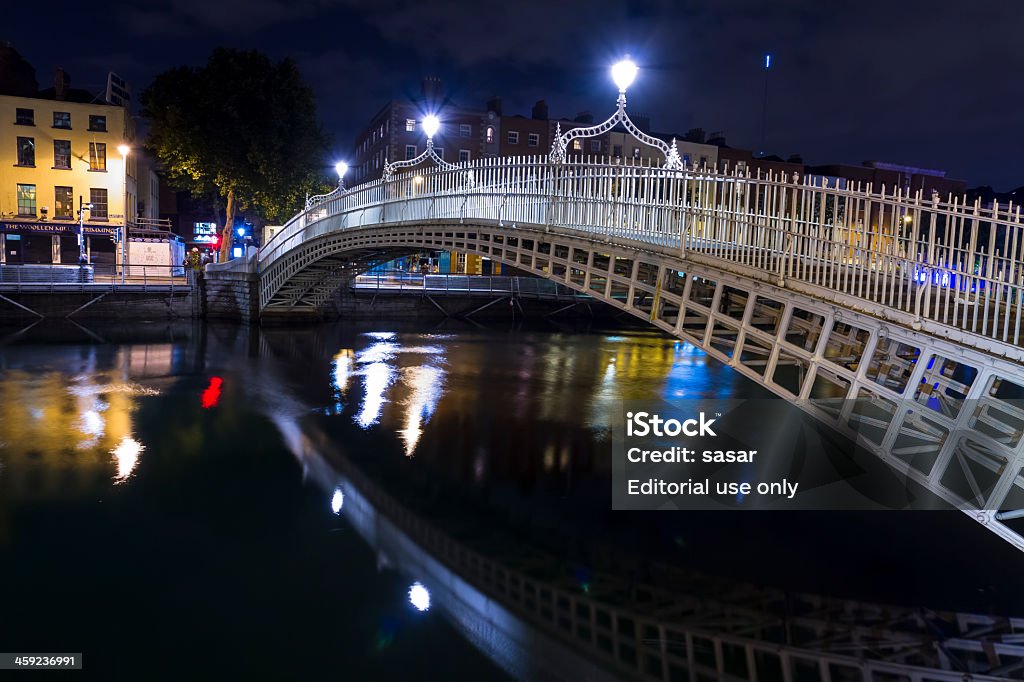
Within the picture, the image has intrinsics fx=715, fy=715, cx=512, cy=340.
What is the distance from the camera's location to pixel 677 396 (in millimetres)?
18016

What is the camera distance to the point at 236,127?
39.2 metres

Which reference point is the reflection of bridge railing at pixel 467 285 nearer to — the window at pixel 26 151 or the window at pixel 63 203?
the window at pixel 63 203

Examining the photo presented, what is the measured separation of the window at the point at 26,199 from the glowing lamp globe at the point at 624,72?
42.7m

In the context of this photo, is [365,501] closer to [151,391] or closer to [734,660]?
[734,660]

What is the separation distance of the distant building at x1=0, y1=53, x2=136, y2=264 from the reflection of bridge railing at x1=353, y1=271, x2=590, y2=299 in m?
18.8

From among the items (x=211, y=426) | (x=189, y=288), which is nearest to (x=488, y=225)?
(x=211, y=426)

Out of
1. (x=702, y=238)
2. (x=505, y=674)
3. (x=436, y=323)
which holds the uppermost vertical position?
(x=702, y=238)

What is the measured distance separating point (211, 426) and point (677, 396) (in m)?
10.8

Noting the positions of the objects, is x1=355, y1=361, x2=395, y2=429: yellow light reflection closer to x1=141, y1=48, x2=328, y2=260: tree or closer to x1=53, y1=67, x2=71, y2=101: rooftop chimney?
x1=141, y1=48, x2=328, y2=260: tree

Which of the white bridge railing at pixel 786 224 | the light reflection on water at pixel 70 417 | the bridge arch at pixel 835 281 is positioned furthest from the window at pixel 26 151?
the bridge arch at pixel 835 281

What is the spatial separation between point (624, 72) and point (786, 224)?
5.46 m

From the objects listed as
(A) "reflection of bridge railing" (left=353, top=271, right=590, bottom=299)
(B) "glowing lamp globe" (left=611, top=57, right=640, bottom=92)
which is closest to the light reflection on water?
(B) "glowing lamp globe" (left=611, top=57, right=640, bottom=92)

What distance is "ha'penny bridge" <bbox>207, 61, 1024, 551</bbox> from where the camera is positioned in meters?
7.82

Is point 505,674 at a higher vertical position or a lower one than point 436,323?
lower
